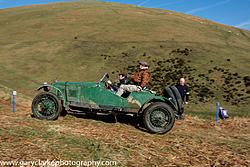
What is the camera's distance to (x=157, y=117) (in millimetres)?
5168

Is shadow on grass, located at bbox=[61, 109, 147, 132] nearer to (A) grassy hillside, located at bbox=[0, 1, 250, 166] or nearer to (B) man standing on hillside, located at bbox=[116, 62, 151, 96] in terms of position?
(A) grassy hillside, located at bbox=[0, 1, 250, 166]

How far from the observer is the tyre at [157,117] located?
508cm

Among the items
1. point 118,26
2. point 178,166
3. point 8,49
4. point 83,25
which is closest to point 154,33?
point 118,26

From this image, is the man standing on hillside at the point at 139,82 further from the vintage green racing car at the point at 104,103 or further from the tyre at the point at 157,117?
the tyre at the point at 157,117

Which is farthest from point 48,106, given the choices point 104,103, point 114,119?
point 114,119

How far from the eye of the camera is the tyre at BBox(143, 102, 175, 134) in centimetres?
508

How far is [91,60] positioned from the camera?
27.9 metres

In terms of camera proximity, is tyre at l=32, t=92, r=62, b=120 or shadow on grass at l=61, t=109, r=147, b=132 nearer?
tyre at l=32, t=92, r=62, b=120

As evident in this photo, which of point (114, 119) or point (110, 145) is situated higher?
point (114, 119)

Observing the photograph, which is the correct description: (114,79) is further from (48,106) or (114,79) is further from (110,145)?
(110,145)

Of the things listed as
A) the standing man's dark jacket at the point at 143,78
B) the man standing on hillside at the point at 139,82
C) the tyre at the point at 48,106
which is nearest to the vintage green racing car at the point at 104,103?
the tyre at the point at 48,106

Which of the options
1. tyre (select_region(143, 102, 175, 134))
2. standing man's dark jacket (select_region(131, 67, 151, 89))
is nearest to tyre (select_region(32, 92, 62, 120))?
standing man's dark jacket (select_region(131, 67, 151, 89))

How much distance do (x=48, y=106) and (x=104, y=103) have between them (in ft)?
5.55

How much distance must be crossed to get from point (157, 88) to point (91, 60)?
13.0 meters
